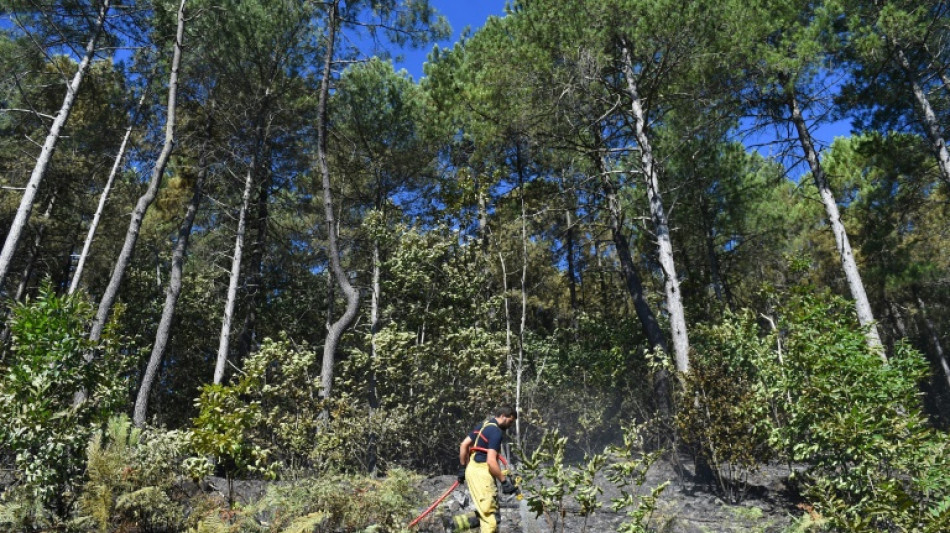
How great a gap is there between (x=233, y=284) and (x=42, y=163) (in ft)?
13.0

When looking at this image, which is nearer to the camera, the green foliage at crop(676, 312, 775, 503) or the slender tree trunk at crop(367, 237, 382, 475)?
the green foliage at crop(676, 312, 775, 503)

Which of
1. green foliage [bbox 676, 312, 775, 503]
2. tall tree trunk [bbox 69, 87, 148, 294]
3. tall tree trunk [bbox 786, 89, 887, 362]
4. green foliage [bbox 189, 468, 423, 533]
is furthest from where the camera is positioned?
tall tree trunk [bbox 69, 87, 148, 294]

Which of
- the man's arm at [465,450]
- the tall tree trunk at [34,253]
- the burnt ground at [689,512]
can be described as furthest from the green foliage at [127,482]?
the tall tree trunk at [34,253]

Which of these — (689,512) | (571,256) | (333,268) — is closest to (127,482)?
(333,268)

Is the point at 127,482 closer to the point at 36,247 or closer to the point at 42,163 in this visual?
the point at 42,163

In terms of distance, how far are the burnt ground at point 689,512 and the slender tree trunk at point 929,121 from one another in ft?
24.8

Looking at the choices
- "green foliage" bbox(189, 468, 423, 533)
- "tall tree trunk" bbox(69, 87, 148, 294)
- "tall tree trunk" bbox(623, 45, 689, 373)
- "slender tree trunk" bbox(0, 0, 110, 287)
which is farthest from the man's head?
"tall tree trunk" bbox(69, 87, 148, 294)

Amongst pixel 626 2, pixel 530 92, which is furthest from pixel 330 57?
pixel 626 2

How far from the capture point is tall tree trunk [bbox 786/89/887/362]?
35.7 feet

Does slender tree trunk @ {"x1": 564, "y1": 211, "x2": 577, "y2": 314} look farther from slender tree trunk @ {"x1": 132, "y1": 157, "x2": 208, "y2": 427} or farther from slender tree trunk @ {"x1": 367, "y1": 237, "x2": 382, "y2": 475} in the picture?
slender tree trunk @ {"x1": 132, "y1": 157, "x2": 208, "y2": 427}

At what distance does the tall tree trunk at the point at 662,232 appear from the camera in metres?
10.2

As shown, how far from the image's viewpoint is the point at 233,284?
12039mm

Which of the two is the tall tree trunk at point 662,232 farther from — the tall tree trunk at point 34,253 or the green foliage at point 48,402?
the tall tree trunk at point 34,253

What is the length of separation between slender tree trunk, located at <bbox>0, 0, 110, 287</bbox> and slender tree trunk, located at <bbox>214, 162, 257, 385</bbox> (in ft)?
11.6
